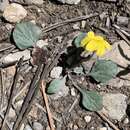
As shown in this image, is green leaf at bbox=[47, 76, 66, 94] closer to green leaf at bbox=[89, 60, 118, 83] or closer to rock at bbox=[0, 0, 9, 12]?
green leaf at bbox=[89, 60, 118, 83]

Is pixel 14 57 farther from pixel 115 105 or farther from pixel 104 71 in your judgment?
pixel 115 105

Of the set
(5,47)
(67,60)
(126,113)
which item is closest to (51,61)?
(67,60)

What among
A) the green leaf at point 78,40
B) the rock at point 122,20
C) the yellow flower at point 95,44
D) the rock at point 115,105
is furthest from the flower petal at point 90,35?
the rock at point 115,105

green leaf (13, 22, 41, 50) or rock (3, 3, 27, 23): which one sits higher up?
rock (3, 3, 27, 23)

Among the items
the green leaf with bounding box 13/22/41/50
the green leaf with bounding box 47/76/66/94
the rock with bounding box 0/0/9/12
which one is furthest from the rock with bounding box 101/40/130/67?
the rock with bounding box 0/0/9/12

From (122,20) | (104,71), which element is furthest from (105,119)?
(122,20)

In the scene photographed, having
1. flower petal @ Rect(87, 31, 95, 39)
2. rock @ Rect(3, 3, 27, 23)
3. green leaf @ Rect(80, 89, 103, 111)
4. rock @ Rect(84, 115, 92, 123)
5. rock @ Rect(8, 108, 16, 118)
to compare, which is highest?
rock @ Rect(3, 3, 27, 23)

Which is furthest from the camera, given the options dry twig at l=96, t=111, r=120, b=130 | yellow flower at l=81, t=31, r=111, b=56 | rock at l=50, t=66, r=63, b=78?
rock at l=50, t=66, r=63, b=78
